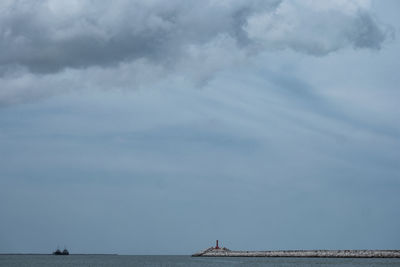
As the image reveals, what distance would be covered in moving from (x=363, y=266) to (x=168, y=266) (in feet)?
109

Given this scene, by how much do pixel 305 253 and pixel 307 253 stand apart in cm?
52

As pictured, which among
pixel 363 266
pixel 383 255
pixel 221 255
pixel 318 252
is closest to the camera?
pixel 363 266

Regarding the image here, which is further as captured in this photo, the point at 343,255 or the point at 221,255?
the point at 221,255

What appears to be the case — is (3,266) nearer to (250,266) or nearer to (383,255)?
(250,266)

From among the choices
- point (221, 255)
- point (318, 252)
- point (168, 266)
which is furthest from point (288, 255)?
point (168, 266)

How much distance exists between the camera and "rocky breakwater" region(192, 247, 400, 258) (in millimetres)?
143000

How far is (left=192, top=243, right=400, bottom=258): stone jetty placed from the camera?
143000 millimetres

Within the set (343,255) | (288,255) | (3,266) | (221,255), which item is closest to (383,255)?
(343,255)

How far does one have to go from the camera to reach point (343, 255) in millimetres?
144250

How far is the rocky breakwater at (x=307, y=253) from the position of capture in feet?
469

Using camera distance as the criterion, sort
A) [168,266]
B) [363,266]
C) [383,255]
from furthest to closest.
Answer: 1. [383,255]
2. [168,266]
3. [363,266]

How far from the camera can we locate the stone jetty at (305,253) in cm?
14300

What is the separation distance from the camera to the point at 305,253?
156 meters

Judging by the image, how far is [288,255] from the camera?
159m
